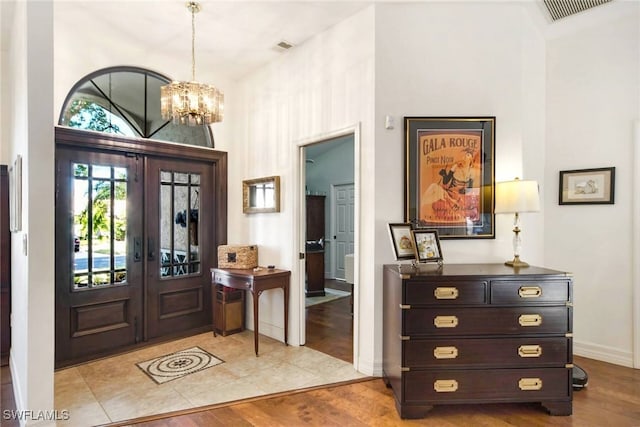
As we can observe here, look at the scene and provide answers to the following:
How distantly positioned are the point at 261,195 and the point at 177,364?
197 centimetres

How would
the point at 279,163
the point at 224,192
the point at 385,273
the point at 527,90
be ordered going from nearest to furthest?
the point at 385,273
the point at 527,90
the point at 279,163
the point at 224,192

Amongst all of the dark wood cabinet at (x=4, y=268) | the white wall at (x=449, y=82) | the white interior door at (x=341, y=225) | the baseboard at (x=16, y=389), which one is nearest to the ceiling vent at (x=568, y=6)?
the white wall at (x=449, y=82)

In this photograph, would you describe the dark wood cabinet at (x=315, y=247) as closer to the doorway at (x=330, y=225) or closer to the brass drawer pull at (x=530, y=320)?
the doorway at (x=330, y=225)

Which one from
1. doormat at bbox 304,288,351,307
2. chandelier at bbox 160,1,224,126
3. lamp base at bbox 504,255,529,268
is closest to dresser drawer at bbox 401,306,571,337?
lamp base at bbox 504,255,529,268

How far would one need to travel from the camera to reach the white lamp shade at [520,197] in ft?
8.44

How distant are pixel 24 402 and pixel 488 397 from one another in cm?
305

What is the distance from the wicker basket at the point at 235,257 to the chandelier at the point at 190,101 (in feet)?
5.08

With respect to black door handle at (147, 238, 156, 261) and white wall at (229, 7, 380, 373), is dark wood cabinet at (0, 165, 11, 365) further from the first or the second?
white wall at (229, 7, 380, 373)

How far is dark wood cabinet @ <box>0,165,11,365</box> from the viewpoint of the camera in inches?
130

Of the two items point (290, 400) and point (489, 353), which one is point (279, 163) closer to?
point (290, 400)

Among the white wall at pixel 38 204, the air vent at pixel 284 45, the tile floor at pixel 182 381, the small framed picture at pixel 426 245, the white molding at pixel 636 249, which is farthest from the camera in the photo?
the air vent at pixel 284 45

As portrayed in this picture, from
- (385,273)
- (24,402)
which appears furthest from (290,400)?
(24,402)

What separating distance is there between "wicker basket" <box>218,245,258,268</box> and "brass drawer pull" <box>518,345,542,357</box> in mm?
2741

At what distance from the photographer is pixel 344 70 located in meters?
3.22
